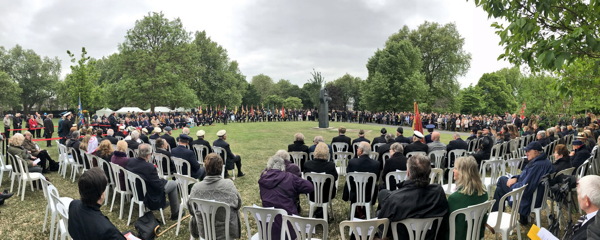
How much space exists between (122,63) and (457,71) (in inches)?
1578

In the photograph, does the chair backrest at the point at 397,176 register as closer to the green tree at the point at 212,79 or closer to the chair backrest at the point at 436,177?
the chair backrest at the point at 436,177

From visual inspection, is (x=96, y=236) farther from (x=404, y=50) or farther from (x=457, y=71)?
(x=457, y=71)

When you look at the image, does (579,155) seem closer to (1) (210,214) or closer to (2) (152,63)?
(1) (210,214)

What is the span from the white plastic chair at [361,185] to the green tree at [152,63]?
95.5ft

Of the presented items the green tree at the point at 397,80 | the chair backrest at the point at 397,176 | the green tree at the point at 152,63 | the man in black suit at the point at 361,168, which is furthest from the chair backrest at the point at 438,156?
the green tree at the point at 397,80

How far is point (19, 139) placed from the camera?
7.09 m

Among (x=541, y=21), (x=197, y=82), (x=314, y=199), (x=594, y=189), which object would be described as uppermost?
(x=197, y=82)

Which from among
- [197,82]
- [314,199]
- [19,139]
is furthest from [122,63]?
[314,199]

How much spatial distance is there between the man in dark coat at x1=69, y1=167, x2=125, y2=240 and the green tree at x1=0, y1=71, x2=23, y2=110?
61.3 m

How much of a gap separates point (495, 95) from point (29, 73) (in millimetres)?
81279

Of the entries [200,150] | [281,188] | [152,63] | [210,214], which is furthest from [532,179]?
[152,63]

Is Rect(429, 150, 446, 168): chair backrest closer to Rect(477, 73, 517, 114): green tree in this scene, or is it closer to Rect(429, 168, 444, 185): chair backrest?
Rect(429, 168, 444, 185): chair backrest

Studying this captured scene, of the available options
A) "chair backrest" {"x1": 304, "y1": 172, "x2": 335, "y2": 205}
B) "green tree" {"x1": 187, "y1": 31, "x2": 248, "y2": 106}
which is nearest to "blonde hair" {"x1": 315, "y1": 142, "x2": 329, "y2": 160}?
"chair backrest" {"x1": 304, "y1": 172, "x2": 335, "y2": 205}

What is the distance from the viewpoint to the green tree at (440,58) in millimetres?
40688
